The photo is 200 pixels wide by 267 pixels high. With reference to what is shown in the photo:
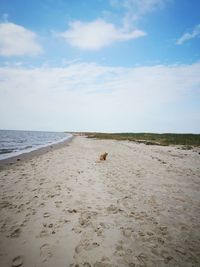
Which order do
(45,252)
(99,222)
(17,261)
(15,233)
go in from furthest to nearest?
(99,222)
(15,233)
(45,252)
(17,261)

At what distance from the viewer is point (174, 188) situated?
8.35m

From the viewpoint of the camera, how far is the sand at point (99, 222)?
3832 mm

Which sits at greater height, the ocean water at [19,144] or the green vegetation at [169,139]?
the green vegetation at [169,139]

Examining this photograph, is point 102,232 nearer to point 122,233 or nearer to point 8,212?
point 122,233

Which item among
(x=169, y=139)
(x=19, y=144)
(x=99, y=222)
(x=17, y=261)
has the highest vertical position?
(x=169, y=139)

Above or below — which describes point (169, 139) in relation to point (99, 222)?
above

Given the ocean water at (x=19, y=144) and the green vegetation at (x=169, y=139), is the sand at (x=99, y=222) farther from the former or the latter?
the green vegetation at (x=169, y=139)

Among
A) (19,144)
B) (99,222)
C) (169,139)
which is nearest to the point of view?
(99,222)

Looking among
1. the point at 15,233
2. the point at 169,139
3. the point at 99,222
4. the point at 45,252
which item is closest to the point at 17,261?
the point at 45,252

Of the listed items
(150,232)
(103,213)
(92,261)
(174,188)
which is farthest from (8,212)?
(174,188)

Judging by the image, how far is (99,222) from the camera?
17.1 ft

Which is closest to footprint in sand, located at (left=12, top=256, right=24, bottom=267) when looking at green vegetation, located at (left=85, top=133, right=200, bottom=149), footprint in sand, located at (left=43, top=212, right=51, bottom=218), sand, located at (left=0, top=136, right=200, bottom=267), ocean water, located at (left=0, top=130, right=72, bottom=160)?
sand, located at (left=0, top=136, right=200, bottom=267)

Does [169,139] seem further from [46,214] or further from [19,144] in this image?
[46,214]

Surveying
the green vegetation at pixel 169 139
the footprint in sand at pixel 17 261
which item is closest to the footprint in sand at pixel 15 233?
the footprint in sand at pixel 17 261
